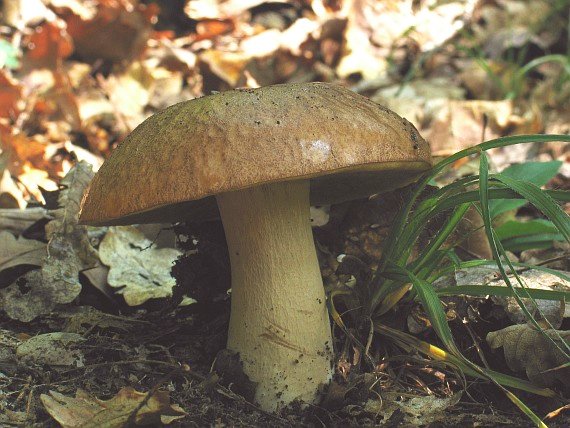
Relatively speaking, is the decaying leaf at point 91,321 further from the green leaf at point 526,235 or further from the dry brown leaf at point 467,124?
the dry brown leaf at point 467,124

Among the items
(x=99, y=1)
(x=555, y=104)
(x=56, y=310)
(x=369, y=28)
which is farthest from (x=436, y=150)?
(x=99, y=1)

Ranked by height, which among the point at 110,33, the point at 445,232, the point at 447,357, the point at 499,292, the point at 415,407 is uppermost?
the point at 110,33

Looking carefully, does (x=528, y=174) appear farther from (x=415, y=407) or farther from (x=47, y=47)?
(x=47, y=47)

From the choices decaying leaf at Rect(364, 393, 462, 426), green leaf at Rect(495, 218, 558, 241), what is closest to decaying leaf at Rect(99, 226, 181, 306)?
decaying leaf at Rect(364, 393, 462, 426)

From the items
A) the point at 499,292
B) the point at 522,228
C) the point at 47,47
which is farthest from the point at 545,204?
the point at 47,47

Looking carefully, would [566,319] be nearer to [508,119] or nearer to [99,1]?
[508,119]

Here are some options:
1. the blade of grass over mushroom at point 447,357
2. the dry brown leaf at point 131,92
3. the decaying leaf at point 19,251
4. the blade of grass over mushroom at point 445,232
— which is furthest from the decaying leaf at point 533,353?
the dry brown leaf at point 131,92

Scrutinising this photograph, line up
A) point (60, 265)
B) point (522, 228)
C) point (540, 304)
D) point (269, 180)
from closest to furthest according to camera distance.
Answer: point (269, 180) < point (540, 304) < point (60, 265) < point (522, 228)

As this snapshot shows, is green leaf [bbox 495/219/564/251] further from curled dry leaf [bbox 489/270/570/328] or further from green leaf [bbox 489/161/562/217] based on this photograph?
curled dry leaf [bbox 489/270/570/328]
